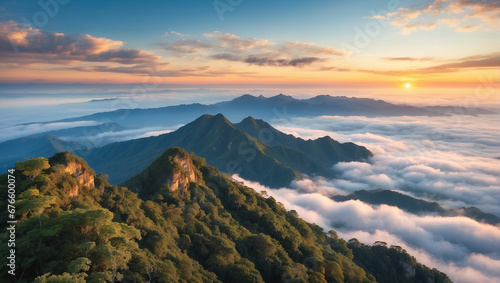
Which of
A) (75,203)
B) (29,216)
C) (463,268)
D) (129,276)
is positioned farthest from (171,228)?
(463,268)

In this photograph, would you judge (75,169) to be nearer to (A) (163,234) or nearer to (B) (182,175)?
(A) (163,234)

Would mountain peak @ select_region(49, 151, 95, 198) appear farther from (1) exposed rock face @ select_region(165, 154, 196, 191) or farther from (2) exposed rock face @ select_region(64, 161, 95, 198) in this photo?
(1) exposed rock face @ select_region(165, 154, 196, 191)

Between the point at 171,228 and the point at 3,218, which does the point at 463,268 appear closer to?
the point at 171,228

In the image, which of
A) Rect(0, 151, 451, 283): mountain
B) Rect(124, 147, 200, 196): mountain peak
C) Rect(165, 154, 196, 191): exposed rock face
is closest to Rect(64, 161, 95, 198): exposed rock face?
Rect(0, 151, 451, 283): mountain

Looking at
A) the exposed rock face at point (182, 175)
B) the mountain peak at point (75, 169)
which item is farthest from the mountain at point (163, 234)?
the exposed rock face at point (182, 175)

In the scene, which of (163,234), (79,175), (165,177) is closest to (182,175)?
(165,177)

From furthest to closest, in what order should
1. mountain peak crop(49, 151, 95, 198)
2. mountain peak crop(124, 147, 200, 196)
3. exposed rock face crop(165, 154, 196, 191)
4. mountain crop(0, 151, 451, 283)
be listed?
exposed rock face crop(165, 154, 196, 191), mountain peak crop(124, 147, 200, 196), mountain peak crop(49, 151, 95, 198), mountain crop(0, 151, 451, 283)
